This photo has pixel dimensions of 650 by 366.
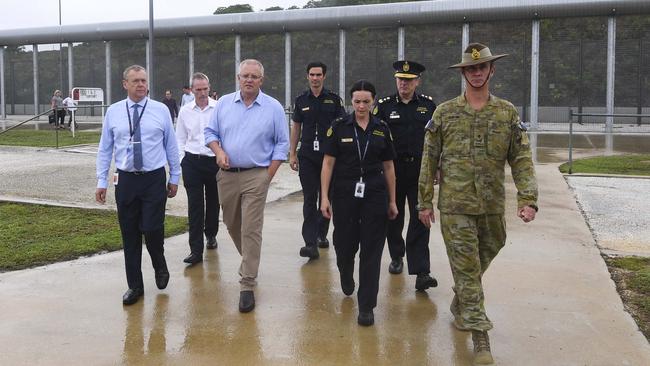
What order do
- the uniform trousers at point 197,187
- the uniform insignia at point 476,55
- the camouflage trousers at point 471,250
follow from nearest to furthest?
the camouflage trousers at point 471,250
the uniform insignia at point 476,55
the uniform trousers at point 197,187

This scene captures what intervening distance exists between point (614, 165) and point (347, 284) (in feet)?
36.3

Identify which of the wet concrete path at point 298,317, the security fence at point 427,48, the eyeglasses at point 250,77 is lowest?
the wet concrete path at point 298,317

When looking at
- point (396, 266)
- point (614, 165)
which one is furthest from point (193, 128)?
point (614, 165)

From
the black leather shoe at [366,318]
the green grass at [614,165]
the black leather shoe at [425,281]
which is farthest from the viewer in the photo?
the green grass at [614,165]

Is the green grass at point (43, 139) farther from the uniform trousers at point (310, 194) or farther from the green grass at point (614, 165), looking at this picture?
the uniform trousers at point (310, 194)

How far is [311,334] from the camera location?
4.55 metres

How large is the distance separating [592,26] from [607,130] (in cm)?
433

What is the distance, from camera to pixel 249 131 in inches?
213

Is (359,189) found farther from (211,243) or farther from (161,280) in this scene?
(211,243)

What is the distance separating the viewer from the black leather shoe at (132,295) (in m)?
5.18

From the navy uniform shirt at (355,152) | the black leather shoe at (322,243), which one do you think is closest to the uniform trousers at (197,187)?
the black leather shoe at (322,243)

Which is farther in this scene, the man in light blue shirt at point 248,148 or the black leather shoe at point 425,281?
the black leather shoe at point 425,281

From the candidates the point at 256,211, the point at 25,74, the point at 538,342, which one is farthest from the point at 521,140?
the point at 25,74

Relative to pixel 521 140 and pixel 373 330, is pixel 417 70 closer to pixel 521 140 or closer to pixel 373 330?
pixel 521 140
